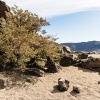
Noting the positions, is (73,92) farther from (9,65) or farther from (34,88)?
(9,65)

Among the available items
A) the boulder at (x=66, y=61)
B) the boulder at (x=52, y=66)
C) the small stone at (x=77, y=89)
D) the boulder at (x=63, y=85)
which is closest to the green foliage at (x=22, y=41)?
the boulder at (x=52, y=66)

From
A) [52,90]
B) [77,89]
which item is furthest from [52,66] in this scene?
[77,89]

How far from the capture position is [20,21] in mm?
25406

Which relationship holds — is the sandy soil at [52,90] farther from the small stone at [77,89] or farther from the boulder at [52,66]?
the boulder at [52,66]

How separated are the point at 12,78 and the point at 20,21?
693 centimetres

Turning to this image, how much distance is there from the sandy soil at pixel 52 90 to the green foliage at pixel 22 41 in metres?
2.51

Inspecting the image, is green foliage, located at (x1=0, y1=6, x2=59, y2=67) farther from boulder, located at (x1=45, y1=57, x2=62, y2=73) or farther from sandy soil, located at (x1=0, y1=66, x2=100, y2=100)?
sandy soil, located at (x1=0, y1=66, x2=100, y2=100)

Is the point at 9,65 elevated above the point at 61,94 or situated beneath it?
elevated above

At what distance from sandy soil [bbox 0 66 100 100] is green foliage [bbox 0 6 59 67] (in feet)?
8.23

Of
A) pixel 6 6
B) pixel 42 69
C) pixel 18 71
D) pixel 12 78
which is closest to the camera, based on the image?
pixel 12 78

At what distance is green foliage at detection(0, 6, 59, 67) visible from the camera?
21422 millimetres

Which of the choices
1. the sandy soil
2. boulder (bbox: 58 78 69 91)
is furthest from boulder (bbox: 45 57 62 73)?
boulder (bbox: 58 78 69 91)

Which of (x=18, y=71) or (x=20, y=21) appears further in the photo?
(x=20, y=21)

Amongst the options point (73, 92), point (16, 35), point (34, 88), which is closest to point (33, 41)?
point (16, 35)
